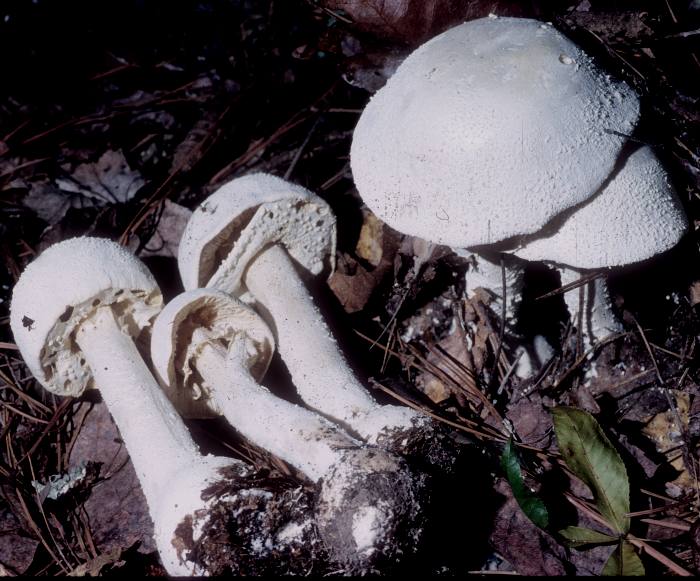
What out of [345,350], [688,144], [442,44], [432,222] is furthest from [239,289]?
[688,144]

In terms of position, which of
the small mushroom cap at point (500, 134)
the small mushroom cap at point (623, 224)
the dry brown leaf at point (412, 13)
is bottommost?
the small mushroom cap at point (623, 224)

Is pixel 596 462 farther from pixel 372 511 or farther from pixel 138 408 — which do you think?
pixel 138 408

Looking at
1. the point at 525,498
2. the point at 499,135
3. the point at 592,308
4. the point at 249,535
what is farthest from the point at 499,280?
the point at 249,535

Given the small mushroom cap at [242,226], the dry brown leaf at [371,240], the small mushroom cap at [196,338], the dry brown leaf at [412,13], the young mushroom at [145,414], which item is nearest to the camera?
the young mushroom at [145,414]

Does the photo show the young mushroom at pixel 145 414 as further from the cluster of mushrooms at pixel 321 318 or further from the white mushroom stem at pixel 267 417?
the white mushroom stem at pixel 267 417

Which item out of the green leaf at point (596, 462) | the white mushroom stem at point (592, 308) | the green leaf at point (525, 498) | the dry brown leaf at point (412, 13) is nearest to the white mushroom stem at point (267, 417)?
the green leaf at point (525, 498)
